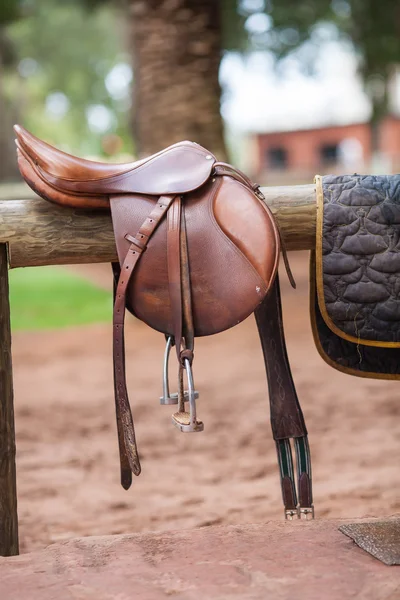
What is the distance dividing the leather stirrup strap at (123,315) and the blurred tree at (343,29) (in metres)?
13.1

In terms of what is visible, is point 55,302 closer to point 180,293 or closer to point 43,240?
point 43,240

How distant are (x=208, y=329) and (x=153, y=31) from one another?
6.67 m

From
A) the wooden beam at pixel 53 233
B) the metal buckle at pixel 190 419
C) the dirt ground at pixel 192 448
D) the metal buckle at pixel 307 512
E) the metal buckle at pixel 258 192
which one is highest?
the metal buckle at pixel 258 192

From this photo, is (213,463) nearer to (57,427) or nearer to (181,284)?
(57,427)

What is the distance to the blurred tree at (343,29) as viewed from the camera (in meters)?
15.2

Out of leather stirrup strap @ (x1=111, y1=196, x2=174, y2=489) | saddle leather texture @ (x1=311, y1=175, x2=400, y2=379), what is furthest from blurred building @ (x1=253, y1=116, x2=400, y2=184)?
leather stirrup strap @ (x1=111, y1=196, x2=174, y2=489)

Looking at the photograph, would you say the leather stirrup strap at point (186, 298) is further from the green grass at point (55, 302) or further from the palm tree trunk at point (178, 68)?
the green grass at point (55, 302)

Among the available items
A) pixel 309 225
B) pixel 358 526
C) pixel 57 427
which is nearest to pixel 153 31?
pixel 57 427

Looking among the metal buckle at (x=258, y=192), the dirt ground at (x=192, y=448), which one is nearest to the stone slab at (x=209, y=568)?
the metal buckle at (x=258, y=192)

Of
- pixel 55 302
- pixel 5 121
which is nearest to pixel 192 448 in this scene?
pixel 55 302

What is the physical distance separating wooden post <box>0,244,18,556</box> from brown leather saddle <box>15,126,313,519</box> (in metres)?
0.32

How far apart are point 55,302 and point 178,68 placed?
437cm

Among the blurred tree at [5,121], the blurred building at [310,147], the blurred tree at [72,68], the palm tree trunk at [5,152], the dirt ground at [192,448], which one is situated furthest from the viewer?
the blurred building at [310,147]

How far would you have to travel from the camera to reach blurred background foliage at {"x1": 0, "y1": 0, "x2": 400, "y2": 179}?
Answer: 8133mm
